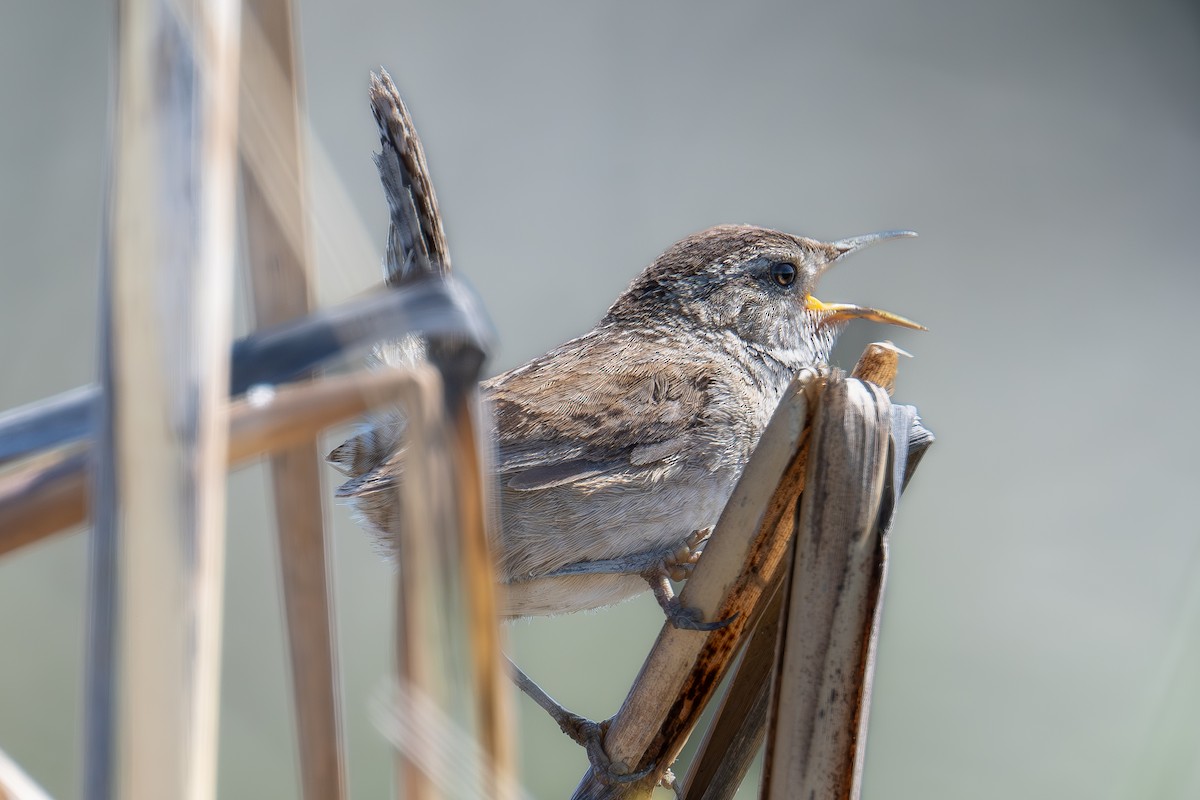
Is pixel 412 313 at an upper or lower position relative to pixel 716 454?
upper

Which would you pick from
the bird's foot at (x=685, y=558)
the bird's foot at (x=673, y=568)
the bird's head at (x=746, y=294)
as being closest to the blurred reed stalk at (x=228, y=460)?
the bird's foot at (x=673, y=568)

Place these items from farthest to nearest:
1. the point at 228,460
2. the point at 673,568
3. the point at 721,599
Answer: the point at 673,568 < the point at 721,599 < the point at 228,460

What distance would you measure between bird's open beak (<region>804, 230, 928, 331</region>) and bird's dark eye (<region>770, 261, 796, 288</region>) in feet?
0.21

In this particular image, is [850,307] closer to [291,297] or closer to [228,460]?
[291,297]

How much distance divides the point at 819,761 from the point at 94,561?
2.13 ft

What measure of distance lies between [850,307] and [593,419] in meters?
0.79

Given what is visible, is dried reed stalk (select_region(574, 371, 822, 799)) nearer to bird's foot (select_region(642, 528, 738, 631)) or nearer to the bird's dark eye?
bird's foot (select_region(642, 528, 738, 631))

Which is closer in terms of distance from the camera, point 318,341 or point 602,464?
point 318,341

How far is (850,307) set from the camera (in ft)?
7.47

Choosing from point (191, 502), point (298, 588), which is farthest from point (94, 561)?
point (298, 588)

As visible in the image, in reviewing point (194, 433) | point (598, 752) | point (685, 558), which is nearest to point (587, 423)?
Answer: point (685, 558)

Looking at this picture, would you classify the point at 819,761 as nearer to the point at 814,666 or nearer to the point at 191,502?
the point at 814,666

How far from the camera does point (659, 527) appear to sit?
1.77 metres

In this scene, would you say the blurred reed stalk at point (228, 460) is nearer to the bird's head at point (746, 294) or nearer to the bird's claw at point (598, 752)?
the bird's claw at point (598, 752)
